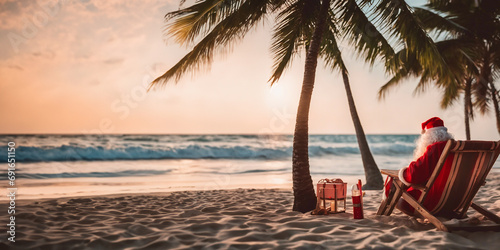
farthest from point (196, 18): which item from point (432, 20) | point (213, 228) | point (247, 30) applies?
point (432, 20)

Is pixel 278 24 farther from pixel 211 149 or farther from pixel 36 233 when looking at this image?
pixel 211 149

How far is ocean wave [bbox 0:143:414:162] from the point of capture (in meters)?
20.6

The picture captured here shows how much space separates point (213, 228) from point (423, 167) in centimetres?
231

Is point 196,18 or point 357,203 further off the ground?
point 196,18

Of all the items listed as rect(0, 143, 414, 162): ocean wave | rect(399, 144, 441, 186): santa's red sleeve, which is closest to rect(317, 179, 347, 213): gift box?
rect(399, 144, 441, 186): santa's red sleeve

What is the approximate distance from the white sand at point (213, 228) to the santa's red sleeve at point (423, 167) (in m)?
0.51

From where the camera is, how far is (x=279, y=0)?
18.6 feet

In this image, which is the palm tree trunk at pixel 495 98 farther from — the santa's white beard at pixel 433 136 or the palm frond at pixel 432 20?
the santa's white beard at pixel 433 136

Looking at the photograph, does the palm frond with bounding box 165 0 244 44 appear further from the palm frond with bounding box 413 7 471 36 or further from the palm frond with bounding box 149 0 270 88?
the palm frond with bounding box 413 7 471 36

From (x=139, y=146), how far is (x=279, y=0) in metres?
21.1

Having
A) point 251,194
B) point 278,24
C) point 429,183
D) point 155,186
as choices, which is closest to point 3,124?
point 155,186

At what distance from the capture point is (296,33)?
5.98 m

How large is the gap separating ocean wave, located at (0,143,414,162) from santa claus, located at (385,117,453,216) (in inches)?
714

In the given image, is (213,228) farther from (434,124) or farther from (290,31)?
(290,31)
